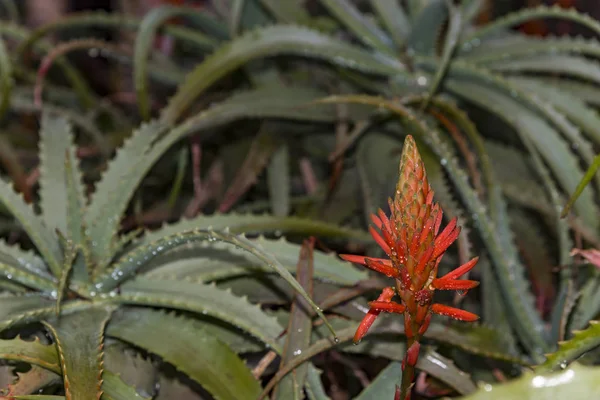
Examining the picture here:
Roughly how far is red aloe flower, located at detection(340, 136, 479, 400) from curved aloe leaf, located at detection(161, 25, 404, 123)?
470mm

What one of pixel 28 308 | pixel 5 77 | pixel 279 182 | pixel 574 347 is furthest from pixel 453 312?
pixel 5 77

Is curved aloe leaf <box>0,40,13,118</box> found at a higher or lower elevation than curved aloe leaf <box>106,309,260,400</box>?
higher

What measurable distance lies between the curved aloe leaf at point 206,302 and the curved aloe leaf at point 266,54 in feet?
0.82

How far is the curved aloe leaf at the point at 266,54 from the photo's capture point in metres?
0.78

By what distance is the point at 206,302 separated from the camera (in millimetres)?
561

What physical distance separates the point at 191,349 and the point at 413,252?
0.90ft

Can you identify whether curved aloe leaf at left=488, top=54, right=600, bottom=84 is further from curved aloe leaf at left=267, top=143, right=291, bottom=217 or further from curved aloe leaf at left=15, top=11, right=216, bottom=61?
curved aloe leaf at left=15, top=11, right=216, bottom=61

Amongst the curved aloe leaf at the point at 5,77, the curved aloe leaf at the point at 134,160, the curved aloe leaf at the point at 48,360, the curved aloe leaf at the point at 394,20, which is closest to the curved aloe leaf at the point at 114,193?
the curved aloe leaf at the point at 134,160

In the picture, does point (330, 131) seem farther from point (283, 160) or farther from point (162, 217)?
point (162, 217)

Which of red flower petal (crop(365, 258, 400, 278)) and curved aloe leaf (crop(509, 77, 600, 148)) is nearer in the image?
red flower petal (crop(365, 258, 400, 278))

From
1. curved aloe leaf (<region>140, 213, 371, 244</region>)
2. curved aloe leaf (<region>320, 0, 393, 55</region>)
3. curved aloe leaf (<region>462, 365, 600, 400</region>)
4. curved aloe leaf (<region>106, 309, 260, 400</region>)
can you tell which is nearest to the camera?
curved aloe leaf (<region>462, 365, 600, 400</region>)

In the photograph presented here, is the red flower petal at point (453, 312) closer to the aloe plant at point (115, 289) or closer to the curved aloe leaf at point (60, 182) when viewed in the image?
the aloe plant at point (115, 289)

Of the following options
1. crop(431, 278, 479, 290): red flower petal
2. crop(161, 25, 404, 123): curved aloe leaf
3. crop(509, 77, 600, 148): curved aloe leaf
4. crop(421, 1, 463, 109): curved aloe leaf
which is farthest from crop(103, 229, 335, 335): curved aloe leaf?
crop(509, 77, 600, 148): curved aloe leaf

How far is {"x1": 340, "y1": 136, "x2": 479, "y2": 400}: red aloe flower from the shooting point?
1.10 feet
